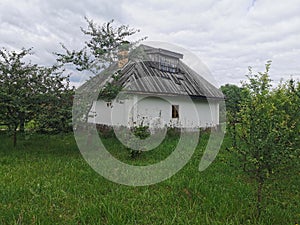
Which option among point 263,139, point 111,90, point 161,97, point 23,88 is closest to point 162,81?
point 161,97

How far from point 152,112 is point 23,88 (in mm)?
7192

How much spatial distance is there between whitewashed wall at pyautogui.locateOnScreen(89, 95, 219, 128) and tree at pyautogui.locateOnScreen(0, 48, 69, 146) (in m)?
3.32

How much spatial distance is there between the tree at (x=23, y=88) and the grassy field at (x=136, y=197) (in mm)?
1493

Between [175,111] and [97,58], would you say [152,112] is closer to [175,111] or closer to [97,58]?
[175,111]

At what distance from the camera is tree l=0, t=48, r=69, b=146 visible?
695cm

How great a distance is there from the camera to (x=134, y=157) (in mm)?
7074

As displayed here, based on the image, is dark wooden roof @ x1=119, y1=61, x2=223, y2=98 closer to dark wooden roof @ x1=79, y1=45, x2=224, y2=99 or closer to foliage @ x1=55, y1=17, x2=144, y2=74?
dark wooden roof @ x1=79, y1=45, x2=224, y2=99

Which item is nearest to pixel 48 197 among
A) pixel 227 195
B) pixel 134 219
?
pixel 134 219

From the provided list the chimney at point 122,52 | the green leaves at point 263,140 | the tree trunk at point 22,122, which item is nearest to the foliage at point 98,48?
the chimney at point 122,52

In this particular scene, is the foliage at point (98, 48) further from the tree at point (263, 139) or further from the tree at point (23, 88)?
the tree at point (263, 139)

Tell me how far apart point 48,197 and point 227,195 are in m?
2.85

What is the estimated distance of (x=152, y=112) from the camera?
13234 millimetres

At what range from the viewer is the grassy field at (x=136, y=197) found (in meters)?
3.29

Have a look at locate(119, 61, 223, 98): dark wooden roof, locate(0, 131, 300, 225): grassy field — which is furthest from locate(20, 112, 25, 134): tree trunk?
locate(119, 61, 223, 98): dark wooden roof
